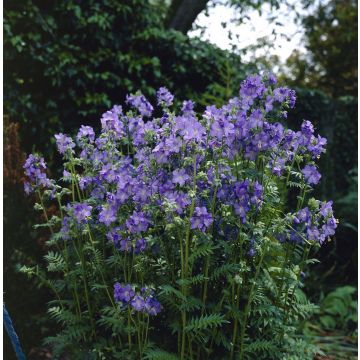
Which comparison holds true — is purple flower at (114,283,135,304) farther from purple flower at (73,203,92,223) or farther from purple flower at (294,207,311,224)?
purple flower at (294,207,311,224)

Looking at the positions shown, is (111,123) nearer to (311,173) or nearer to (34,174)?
(34,174)

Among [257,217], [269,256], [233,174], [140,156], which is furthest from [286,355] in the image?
[140,156]

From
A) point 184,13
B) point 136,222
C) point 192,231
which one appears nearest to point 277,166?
point 192,231

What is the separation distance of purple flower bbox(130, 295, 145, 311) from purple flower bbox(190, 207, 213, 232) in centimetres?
31

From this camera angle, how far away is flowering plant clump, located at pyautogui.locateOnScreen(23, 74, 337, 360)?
2055 millimetres

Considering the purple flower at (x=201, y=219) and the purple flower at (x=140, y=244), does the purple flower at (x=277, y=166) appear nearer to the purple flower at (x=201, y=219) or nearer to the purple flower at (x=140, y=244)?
the purple flower at (x=201, y=219)

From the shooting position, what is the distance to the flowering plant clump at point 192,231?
2.05 metres

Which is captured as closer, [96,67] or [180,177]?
[180,177]

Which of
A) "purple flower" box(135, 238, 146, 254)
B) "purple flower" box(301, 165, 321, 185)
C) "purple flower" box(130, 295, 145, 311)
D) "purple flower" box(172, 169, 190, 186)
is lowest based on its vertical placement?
"purple flower" box(130, 295, 145, 311)

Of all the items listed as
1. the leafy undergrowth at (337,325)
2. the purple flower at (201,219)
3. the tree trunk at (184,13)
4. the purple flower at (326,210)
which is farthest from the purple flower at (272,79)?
the tree trunk at (184,13)

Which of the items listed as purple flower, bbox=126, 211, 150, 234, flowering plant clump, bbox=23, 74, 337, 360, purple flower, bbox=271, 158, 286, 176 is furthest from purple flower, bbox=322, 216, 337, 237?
purple flower, bbox=126, 211, 150, 234

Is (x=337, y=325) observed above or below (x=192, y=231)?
below

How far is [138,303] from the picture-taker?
202cm

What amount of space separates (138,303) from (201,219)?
0.37 meters
